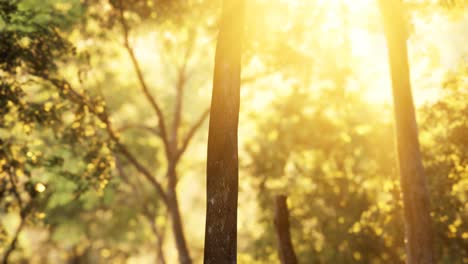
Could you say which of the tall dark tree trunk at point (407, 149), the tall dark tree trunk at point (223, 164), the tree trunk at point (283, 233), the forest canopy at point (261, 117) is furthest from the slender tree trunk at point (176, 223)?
the tall dark tree trunk at point (223, 164)

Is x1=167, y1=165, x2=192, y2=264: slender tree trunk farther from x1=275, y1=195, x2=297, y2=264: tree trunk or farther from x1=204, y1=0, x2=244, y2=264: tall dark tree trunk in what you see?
x1=204, y1=0, x2=244, y2=264: tall dark tree trunk

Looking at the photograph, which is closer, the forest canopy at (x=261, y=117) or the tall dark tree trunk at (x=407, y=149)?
the tall dark tree trunk at (x=407, y=149)

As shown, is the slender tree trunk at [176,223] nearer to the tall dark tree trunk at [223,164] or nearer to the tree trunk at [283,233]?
the tree trunk at [283,233]

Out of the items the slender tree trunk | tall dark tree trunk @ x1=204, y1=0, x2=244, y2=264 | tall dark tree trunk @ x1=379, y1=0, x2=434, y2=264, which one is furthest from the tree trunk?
the slender tree trunk

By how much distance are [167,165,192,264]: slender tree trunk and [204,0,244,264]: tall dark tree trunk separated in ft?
47.1

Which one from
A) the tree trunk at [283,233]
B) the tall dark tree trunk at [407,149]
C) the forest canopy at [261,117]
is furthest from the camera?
the tree trunk at [283,233]

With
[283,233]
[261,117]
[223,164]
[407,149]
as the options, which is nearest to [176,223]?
[283,233]

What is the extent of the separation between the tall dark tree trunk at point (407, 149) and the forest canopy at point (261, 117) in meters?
0.03

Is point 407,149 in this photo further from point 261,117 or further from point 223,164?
point 261,117

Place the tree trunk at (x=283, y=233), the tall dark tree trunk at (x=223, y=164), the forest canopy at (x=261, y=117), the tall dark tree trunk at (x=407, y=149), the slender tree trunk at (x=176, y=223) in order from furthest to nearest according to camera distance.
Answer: the slender tree trunk at (x=176, y=223) → the tree trunk at (x=283, y=233) → the forest canopy at (x=261, y=117) → the tall dark tree trunk at (x=407, y=149) → the tall dark tree trunk at (x=223, y=164)

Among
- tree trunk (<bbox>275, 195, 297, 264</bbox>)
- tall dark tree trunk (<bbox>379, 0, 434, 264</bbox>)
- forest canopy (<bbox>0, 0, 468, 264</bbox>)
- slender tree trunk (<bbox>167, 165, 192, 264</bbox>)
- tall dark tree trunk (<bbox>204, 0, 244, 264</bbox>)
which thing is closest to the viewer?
tall dark tree trunk (<bbox>204, 0, 244, 264</bbox>)

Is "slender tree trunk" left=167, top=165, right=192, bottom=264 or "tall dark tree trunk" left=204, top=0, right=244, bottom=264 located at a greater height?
"slender tree trunk" left=167, top=165, right=192, bottom=264

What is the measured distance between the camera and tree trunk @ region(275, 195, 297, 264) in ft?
57.0

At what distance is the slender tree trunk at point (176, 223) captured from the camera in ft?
80.9
